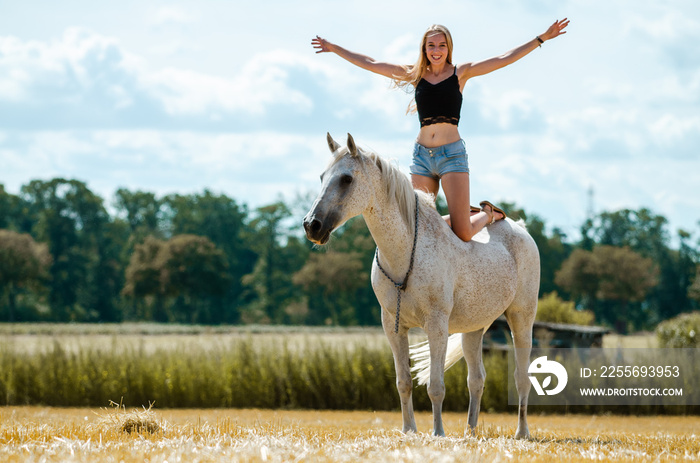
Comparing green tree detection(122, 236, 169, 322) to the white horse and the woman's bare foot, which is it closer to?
the woman's bare foot

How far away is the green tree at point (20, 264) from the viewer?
60406 millimetres

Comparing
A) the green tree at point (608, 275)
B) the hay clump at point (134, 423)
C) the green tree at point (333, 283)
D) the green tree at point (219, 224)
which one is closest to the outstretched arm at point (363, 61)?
the hay clump at point (134, 423)

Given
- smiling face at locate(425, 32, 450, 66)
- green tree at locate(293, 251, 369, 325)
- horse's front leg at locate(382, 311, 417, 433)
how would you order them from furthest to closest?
green tree at locate(293, 251, 369, 325), smiling face at locate(425, 32, 450, 66), horse's front leg at locate(382, 311, 417, 433)

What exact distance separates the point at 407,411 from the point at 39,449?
272 cm

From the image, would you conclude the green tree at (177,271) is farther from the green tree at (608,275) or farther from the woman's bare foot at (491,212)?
the woman's bare foot at (491,212)

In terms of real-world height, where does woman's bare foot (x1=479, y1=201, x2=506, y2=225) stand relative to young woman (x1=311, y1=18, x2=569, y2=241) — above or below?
below

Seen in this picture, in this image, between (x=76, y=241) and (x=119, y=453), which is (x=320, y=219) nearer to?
(x=119, y=453)

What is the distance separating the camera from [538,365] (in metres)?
13.0

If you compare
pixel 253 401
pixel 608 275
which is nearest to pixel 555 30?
pixel 253 401

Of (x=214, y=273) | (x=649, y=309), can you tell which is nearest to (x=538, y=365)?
(x=214, y=273)

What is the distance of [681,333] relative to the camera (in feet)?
61.6

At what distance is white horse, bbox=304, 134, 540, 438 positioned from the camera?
5727 millimetres

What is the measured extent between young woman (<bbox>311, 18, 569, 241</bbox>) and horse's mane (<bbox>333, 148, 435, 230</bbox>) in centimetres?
51

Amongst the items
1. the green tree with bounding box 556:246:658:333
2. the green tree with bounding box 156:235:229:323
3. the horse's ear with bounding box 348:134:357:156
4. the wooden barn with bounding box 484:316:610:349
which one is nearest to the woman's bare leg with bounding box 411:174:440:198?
the horse's ear with bounding box 348:134:357:156
